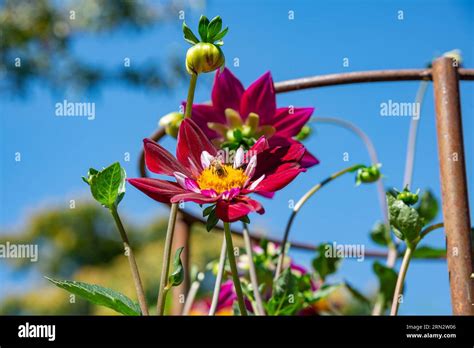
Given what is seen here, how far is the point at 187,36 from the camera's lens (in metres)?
0.33

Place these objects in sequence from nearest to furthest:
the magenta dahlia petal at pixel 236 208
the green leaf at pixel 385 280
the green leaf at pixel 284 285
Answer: the magenta dahlia petal at pixel 236 208 → the green leaf at pixel 284 285 → the green leaf at pixel 385 280

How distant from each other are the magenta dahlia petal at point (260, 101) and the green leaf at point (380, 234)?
20 cm

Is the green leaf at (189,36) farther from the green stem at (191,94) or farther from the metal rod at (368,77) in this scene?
the metal rod at (368,77)

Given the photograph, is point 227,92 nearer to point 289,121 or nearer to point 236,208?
point 289,121

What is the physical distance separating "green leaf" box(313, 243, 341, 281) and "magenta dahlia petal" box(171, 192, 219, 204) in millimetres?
247

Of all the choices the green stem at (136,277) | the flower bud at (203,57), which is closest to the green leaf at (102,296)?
the green stem at (136,277)

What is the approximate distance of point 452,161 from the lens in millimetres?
387

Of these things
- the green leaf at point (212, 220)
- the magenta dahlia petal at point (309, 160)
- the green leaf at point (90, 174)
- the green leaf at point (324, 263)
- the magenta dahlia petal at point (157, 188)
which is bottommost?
the green leaf at point (324, 263)

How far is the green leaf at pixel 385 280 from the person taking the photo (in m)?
0.54

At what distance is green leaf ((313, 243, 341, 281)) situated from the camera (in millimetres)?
547

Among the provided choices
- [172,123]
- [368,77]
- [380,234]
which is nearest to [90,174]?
[172,123]
